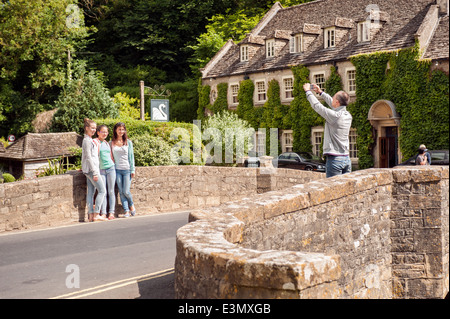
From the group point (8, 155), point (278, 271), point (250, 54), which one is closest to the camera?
point (278, 271)

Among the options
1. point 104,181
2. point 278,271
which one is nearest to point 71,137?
point 104,181

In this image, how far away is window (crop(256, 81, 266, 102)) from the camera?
38969mm

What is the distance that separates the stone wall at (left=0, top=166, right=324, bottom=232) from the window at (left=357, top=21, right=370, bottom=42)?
15.0m

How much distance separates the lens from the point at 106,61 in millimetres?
54406

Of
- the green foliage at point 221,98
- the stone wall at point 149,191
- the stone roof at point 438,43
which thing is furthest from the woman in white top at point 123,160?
the green foliage at point 221,98

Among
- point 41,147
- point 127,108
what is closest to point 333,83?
point 127,108

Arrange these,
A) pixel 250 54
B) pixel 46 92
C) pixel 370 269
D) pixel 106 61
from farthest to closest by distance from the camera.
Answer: pixel 106 61 → pixel 46 92 → pixel 250 54 → pixel 370 269

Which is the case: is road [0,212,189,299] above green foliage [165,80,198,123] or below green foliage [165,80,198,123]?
below

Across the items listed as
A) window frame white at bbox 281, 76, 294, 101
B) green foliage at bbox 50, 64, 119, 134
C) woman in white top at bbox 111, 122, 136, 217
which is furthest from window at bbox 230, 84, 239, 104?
woman in white top at bbox 111, 122, 136, 217

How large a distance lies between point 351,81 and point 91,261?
27.6 m

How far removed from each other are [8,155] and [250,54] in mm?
18085

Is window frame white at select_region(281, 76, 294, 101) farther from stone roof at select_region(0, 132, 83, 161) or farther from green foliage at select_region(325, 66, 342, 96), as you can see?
stone roof at select_region(0, 132, 83, 161)

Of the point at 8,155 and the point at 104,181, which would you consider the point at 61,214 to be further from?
the point at 8,155

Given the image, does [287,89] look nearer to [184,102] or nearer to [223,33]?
[184,102]
